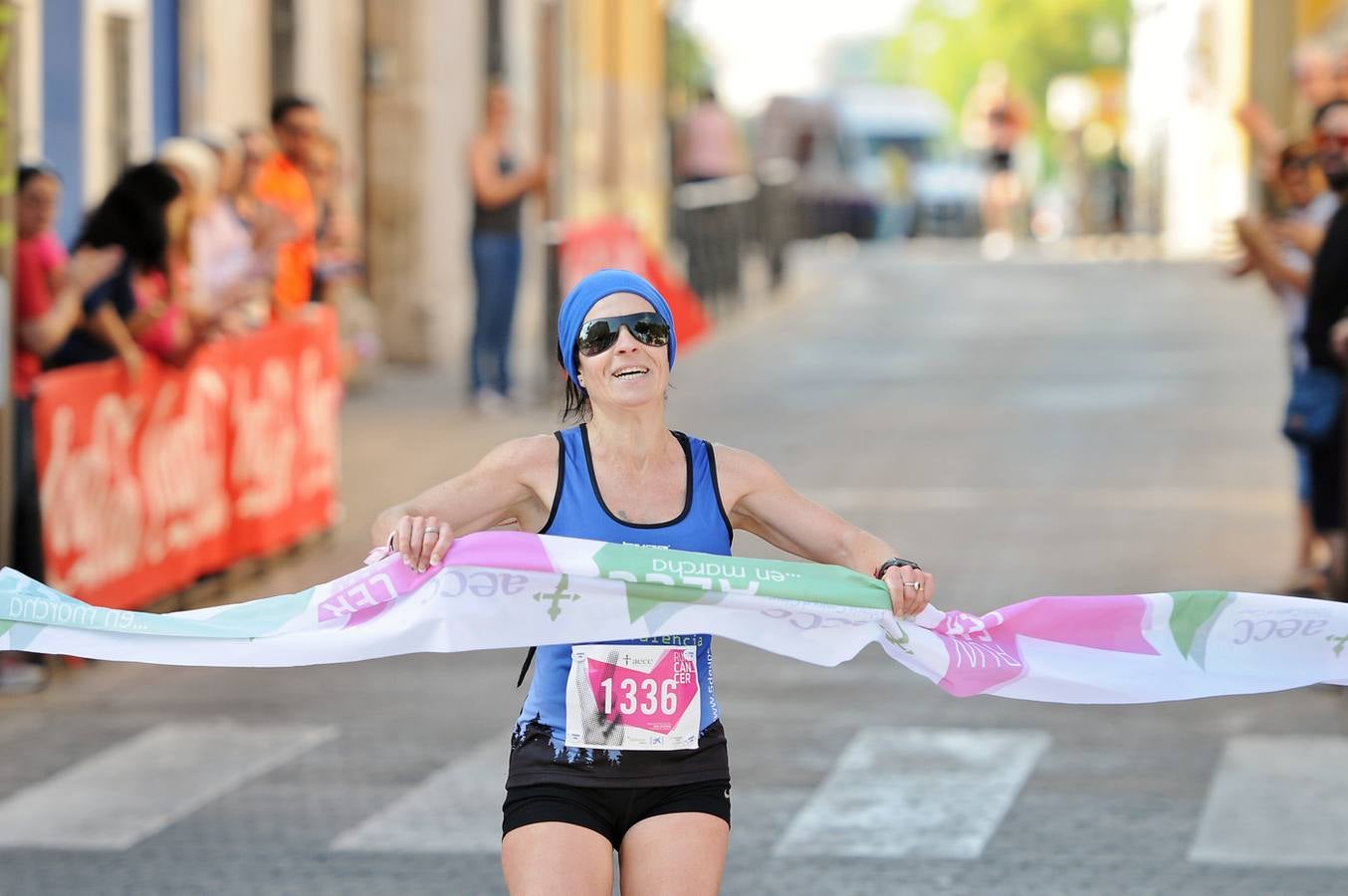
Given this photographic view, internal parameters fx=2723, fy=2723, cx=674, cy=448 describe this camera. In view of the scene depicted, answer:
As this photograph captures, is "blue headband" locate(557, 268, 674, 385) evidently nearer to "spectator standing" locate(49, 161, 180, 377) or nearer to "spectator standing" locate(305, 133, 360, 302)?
"spectator standing" locate(49, 161, 180, 377)

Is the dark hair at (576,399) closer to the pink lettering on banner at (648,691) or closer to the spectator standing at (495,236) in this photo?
the pink lettering on banner at (648,691)

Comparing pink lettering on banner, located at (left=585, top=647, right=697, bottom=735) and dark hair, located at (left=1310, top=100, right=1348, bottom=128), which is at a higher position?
dark hair, located at (left=1310, top=100, right=1348, bottom=128)

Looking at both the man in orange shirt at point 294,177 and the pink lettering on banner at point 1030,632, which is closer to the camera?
the pink lettering on banner at point 1030,632

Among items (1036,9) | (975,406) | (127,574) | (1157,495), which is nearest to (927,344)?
(975,406)

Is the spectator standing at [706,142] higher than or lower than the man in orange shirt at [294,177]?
higher

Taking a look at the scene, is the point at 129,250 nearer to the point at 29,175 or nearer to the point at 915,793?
the point at 29,175

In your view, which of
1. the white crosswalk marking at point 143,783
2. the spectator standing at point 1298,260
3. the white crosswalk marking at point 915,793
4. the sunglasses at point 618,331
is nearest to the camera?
the sunglasses at point 618,331

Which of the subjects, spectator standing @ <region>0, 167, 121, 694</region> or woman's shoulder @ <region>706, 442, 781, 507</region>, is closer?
woman's shoulder @ <region>706, 442, 781, 507</region>

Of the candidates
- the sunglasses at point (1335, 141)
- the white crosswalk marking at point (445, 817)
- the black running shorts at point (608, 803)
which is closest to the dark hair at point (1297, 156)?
the sunglasses at point (1335, 141)

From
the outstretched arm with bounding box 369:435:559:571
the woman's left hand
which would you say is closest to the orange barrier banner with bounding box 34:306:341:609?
the outstretched arm with bounding box 369:435:559:571

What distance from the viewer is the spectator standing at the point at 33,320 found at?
379 inches

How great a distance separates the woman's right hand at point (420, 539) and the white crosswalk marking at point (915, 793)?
2578 mm

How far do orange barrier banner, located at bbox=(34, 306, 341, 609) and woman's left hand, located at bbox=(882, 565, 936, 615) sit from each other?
5.33 meters

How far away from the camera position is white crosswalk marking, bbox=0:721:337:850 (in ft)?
24.8
